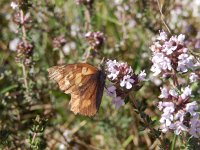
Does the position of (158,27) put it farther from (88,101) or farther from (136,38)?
(88,101)

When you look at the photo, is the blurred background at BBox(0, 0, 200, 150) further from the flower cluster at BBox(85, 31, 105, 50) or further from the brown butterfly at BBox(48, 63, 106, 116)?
the brown butterfly at BBox(48, 63, 106, 116)

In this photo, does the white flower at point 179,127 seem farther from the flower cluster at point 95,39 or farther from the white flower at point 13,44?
the white flower at point 13,44

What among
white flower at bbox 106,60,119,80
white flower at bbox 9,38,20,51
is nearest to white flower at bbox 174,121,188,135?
white flower at bbox 106,60,119,80

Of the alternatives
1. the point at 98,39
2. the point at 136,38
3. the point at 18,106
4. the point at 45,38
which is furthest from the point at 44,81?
the point at 136,38

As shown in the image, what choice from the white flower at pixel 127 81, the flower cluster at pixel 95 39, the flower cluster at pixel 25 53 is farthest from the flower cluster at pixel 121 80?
the flower cluster at pixel 25 53

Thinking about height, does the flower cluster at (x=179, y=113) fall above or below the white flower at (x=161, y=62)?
below

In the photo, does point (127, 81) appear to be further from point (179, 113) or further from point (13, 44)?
point (13, 44)
